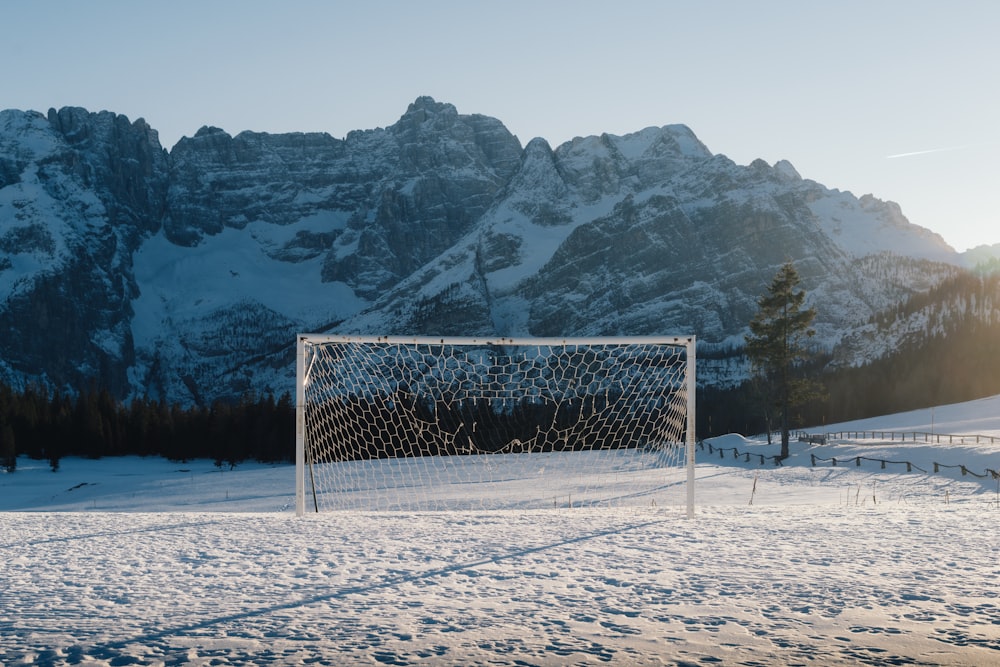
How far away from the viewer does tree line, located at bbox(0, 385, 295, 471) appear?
240 feet

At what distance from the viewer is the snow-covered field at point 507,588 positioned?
6.89 metres

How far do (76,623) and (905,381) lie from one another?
129 m

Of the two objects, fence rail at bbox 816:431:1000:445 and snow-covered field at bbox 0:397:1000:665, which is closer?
snow-covered field at bbox 0:397:1000:665

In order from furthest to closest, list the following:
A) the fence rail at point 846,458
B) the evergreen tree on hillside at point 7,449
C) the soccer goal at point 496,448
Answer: the evergreen tree on hillside at point 7,449
the fence rail at point 846,458
the soccer goal at point 496,448

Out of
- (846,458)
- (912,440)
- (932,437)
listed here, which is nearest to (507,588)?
(846,458)

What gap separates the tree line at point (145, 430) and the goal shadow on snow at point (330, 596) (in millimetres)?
63655

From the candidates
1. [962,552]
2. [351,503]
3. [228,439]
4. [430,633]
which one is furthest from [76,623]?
[228,439]

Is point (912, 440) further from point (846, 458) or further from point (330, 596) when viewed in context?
point (330, 596)

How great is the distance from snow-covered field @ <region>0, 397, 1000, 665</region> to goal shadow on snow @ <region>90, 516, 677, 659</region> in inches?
1.2

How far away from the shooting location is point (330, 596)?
859 cm

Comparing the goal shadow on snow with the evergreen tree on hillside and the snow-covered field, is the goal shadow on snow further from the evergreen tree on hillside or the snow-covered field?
the evergreen tree on hillside

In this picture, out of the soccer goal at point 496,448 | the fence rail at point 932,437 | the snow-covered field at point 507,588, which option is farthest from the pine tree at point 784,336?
the snow-covered field at point 507,588

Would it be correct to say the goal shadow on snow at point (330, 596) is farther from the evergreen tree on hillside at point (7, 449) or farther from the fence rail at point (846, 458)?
the evergreen tree on hillside at point (7, 449)

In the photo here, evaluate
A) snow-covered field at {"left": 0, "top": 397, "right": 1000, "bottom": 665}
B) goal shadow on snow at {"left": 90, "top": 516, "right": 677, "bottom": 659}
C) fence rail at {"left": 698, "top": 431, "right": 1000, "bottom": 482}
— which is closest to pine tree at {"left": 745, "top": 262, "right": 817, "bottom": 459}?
fence rail at {"left": 698, "top": 431, "right": 1000, "bottom": 482}
